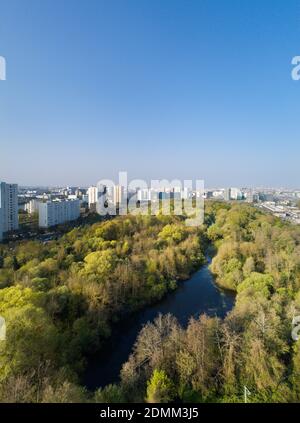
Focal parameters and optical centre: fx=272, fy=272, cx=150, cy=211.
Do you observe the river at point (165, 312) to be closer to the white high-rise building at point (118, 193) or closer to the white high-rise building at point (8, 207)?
the white high-rise building at point (8, 207)

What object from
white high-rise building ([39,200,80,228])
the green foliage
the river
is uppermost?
white high-rise building ([39,200,80,228])

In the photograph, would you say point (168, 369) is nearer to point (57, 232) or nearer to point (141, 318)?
point (141, 318)

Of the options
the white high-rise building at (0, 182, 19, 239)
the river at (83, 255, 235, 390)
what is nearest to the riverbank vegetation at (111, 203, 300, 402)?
the river at (83, 255, 235, 390)

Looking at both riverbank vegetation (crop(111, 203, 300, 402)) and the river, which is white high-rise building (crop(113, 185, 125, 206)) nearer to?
the river

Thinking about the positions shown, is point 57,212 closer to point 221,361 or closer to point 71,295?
point 71,295

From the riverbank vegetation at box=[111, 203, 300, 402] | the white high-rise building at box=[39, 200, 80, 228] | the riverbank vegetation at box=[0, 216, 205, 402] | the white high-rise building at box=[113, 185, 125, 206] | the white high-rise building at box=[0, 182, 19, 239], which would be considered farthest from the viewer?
the white high-rise building at box=[113, 185, 125, 206]
